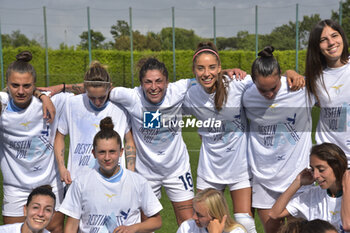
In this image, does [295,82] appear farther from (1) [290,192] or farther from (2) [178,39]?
(2) [178,39]

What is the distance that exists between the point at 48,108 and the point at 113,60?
1947cm

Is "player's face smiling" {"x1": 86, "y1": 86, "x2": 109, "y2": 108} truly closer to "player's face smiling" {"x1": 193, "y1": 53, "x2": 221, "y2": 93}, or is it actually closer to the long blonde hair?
"player's face smiling" {"x1": 193, "y1": 53, "x2": 221, "y2": 93}

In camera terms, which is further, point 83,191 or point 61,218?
point 61,218

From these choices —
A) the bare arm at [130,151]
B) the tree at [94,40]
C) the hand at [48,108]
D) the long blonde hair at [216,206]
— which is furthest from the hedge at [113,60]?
the long blonde hair at [216,206]

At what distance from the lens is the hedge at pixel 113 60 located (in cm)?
2147

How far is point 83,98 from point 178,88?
3.00 feet

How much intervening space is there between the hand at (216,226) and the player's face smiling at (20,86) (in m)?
1.96

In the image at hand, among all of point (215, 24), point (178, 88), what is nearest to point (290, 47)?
point (215, 24)

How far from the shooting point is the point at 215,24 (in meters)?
22.1

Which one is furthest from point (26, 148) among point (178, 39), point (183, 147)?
point (178, 39)

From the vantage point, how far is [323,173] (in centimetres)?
303

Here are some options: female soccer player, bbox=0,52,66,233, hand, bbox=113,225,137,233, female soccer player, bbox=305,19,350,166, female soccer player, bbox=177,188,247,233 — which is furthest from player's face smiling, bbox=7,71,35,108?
female soccer player, bbox=305,19,350,166

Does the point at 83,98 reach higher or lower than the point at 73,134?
higher

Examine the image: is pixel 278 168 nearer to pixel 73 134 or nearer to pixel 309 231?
pixel 309 231
